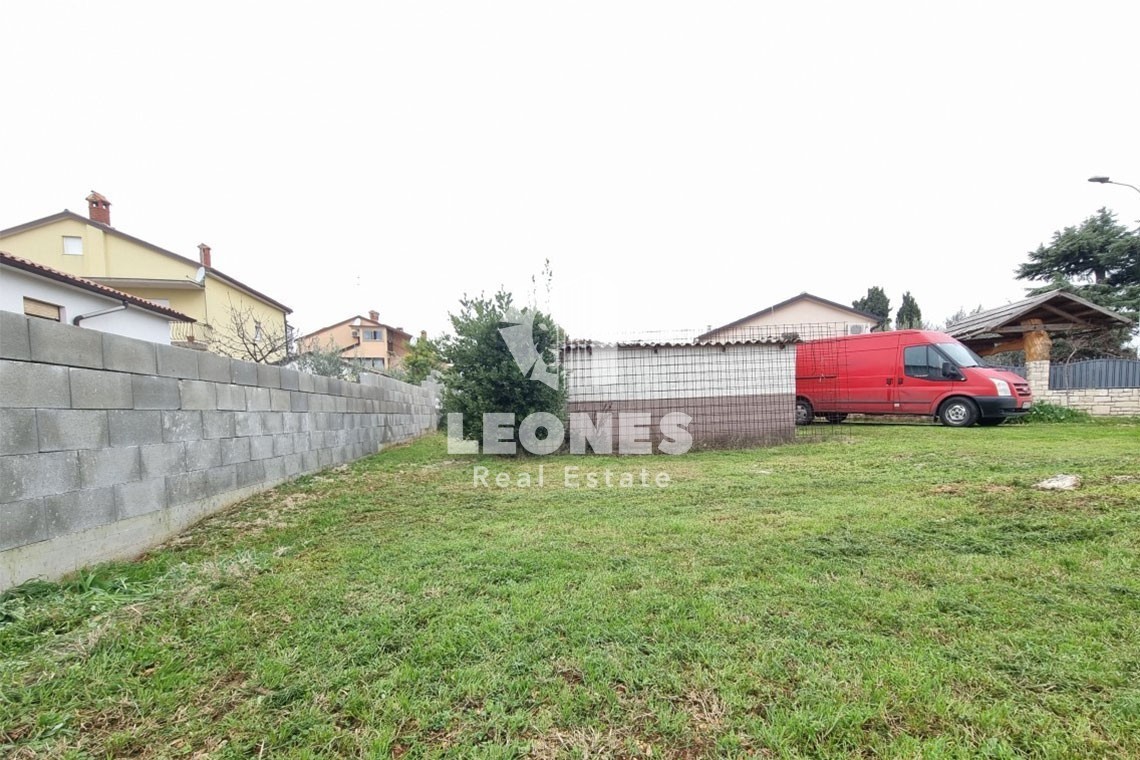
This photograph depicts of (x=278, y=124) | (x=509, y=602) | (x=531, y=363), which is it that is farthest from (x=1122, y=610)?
(x=278, y=124)

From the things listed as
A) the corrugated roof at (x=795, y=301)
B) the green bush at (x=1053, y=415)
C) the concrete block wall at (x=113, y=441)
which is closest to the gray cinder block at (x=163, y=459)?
the concrete block wall at (x=113, y=441)

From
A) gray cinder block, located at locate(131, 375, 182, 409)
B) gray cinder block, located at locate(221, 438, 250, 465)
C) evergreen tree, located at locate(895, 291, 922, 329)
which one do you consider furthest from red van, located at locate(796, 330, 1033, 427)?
evergreen tree, located at locate(895, 291, 922, 329)

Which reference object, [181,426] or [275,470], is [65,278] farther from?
[181,426]

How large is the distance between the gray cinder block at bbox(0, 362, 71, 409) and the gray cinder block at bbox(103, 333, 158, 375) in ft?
1.03

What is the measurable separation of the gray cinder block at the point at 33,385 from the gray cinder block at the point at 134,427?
11.8 inches

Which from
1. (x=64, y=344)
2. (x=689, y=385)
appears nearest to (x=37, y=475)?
(x=64, y=344)

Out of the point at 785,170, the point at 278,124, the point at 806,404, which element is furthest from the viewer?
the point at 806,404

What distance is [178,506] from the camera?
122 inches

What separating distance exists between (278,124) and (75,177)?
522 inches

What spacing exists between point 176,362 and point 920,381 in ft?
35.0

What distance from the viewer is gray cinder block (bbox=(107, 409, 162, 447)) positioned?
264 cm

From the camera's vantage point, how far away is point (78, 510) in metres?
2.37

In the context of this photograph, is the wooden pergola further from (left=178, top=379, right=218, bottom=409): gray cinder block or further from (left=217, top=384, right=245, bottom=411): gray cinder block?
(left=178, top=379, right=218, bottom=409): gray cinder block

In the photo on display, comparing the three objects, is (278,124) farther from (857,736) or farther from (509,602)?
(857,736)
